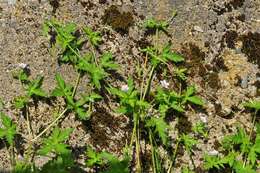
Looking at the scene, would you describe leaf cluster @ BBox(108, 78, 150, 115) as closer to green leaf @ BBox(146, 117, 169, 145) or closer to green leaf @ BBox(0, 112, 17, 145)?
green leaf @ BBox(146, 117, 169, 145)

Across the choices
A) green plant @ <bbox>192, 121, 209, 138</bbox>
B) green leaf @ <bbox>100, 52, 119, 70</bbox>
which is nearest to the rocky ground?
green plant @ <bbox>192, 121, 209, 138</bbox>

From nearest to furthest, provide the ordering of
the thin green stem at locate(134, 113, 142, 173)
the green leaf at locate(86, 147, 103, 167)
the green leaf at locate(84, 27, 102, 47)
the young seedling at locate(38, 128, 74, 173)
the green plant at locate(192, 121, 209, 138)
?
1. the young seedling at locate(38, 128, 74, 173)
2. the green leaf at locate(86, 147, 103, 167)
3. the thin green stem at locate(134, 113, 142, 173)
4. the green plant at locate(192, 121, 209, 138)
5. the green leaf at locate(84, 27, 102, 47)

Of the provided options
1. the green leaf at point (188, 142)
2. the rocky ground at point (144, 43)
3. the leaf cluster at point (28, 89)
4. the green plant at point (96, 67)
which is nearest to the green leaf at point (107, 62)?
the green plant at point (96, 67)

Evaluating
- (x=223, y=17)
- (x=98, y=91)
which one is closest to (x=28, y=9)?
(x=98, y=91)

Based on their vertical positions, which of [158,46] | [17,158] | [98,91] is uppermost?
[158,46]

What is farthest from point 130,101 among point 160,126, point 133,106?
point 160,126

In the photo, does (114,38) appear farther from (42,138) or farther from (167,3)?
→ (42,138)
